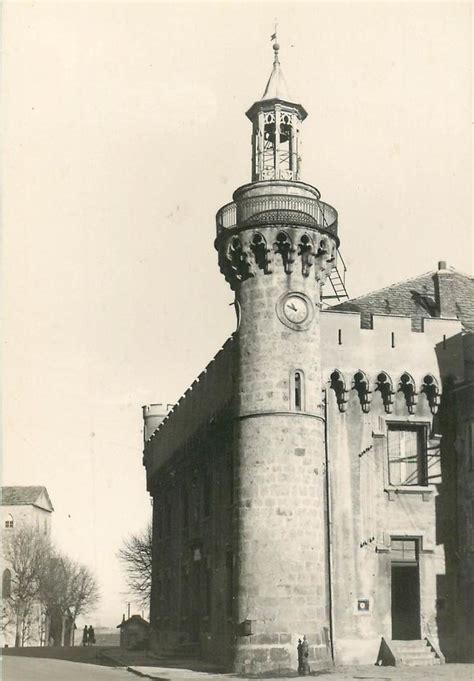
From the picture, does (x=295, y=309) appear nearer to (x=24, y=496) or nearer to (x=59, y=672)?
(x=59, y=672)

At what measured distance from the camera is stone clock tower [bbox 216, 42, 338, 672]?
28.0 metres

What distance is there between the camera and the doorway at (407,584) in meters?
29.8

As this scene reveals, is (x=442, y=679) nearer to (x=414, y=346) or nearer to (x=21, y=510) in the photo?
(x=414, y=346)

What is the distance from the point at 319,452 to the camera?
29.5 metres

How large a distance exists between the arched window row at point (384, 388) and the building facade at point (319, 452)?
0.04 metres

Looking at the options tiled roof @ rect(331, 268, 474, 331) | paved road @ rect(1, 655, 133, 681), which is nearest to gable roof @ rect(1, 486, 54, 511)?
paved road @ rect(1, 655, 133, 681)

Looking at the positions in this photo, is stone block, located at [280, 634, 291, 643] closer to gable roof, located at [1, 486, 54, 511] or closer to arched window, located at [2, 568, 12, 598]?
arched window, located at [2, 568, 12, 598]

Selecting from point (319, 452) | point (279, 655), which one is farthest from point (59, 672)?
point (319, 452)

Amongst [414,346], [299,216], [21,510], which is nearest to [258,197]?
[299,216]

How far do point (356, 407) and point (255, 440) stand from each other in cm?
354

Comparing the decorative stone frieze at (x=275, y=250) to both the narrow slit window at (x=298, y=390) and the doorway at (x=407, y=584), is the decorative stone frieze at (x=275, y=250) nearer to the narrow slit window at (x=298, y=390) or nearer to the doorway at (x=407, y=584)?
the narrow slit window at (x=298, y=390)

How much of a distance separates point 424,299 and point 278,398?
9.07 meters

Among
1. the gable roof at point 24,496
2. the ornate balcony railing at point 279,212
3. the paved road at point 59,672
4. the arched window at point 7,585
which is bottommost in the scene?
the paved road at point 59,672

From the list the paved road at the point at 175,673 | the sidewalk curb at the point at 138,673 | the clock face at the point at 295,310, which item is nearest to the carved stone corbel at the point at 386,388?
the clock face at the point at 295,310
